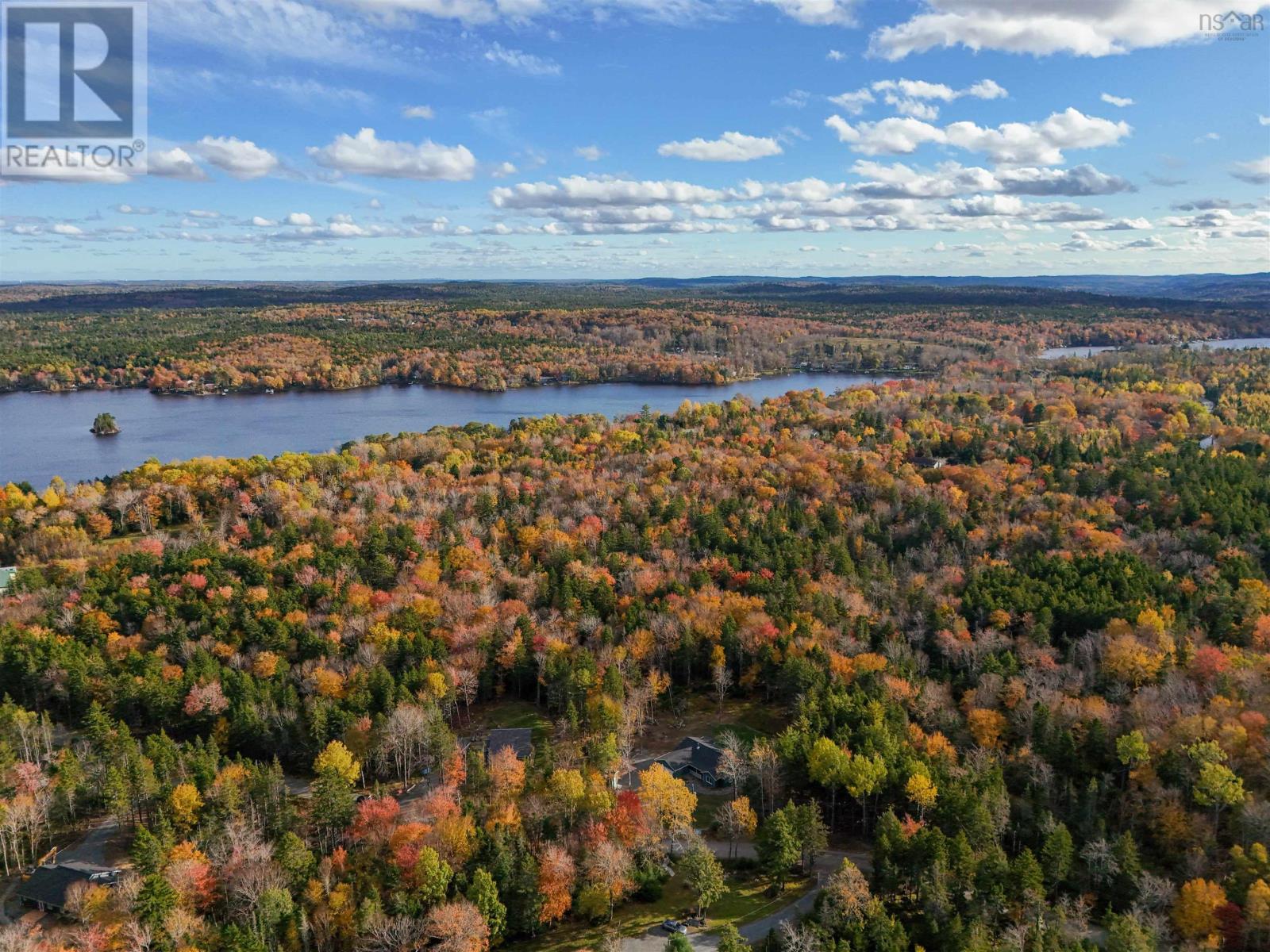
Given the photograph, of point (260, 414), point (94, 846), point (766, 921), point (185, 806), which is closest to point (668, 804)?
point (766, 921)

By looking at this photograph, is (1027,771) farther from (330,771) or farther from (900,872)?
(330,771)

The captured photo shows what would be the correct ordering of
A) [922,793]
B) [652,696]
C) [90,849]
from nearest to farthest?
[922,793] < [90,849] < [652,696]

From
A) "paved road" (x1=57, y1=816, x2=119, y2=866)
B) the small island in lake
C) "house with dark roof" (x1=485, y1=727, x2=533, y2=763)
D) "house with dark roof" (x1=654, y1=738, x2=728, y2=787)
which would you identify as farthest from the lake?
"house with dark roof" (x1=654, y1=738, x2=728, y2=787)

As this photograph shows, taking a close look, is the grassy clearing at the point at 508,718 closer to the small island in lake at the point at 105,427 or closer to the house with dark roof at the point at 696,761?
the house with dark roof at the point at 696,761

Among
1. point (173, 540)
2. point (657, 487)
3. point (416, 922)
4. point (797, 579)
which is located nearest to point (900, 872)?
point (416, 922)

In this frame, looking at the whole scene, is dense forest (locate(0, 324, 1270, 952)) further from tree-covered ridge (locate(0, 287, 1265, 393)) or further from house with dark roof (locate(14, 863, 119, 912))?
tree-covered ridge (locate(0, 287, 1265, 393))

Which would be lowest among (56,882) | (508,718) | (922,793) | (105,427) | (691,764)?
(56,882)

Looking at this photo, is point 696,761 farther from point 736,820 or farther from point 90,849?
point 90,849

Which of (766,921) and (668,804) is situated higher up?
(668,804)
